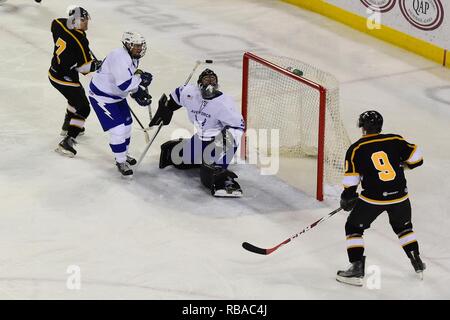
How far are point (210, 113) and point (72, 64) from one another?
108cm

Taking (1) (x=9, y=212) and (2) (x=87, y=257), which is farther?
(1) (x=9, y=212)

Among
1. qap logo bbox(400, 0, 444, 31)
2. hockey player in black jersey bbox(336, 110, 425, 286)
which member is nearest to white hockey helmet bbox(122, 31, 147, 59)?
hockey player in black jersey bbox(336, 110, 425, 286)

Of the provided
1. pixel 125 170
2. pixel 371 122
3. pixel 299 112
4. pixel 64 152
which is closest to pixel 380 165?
pixel 371 122

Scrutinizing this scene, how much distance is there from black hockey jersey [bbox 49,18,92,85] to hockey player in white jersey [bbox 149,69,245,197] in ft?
2.17

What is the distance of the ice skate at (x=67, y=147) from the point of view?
698cm

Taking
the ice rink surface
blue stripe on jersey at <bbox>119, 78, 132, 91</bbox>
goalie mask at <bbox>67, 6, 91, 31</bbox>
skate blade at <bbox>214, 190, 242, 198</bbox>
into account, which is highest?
goalie mask at <bbox>67, 6, 91, 31</bbox>

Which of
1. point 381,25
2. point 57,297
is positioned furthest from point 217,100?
point 381,25

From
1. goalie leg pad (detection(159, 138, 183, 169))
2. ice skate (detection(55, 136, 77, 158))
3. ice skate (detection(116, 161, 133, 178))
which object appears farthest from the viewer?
ice skate (detection(55, 136, 77, 158))

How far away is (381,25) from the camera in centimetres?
947

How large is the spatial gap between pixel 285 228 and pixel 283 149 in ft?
3.59

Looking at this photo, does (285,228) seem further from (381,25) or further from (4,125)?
(381,25)

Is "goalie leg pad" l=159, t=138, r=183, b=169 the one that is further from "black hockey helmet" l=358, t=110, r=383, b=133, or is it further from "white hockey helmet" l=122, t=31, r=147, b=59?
"black hockey helmet" l=358, t=110, r=383, b=133

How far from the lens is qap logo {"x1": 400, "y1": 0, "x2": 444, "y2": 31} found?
8.63 m

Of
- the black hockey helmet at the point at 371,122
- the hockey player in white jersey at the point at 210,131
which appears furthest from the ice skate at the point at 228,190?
the black hockey helmet at the point at 371,122
